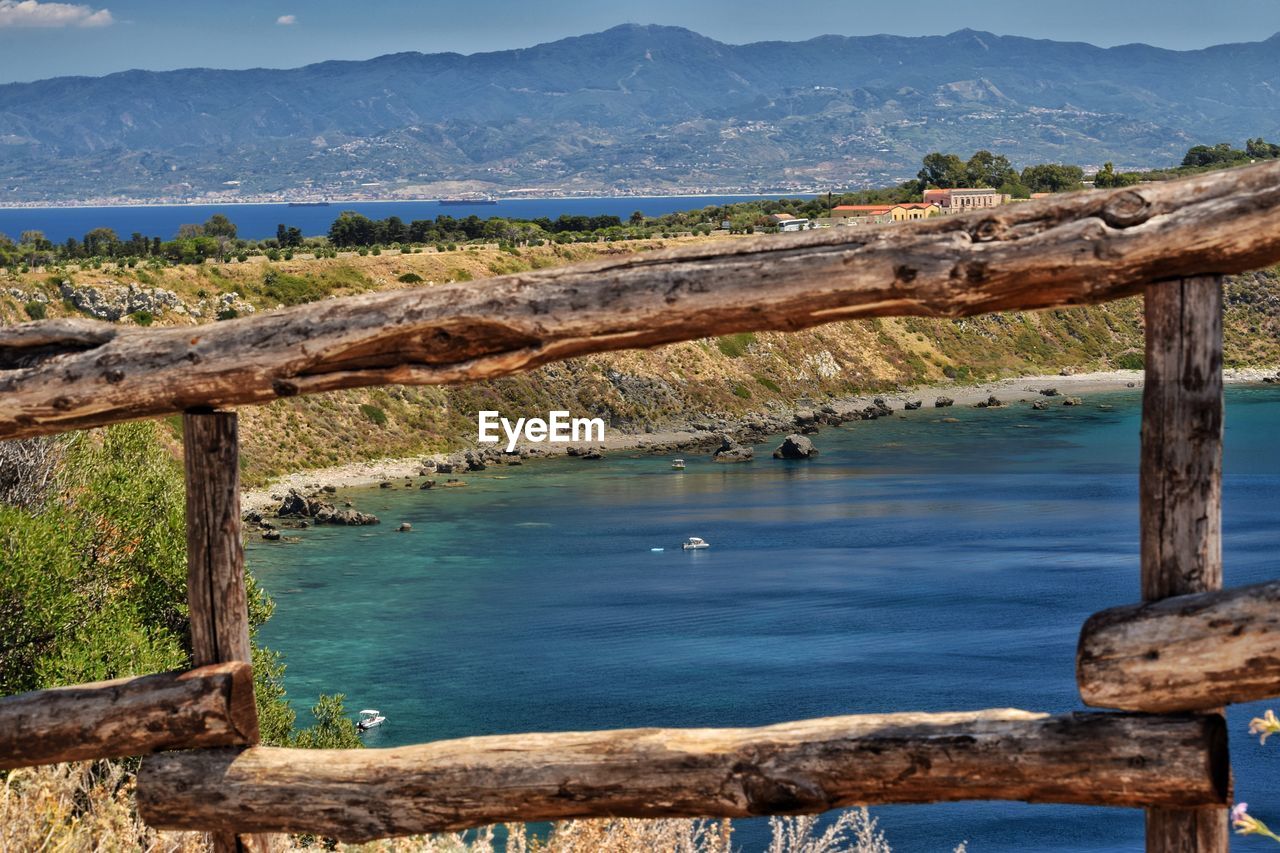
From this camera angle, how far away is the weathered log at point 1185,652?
14.5 ft

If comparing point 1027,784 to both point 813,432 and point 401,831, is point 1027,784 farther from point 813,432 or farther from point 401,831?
point 813,432

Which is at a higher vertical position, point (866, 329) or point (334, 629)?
point (866, 329)

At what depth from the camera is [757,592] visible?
57.2 meters

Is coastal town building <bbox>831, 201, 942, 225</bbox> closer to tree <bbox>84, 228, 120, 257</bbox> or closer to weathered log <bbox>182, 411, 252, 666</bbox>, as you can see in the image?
tree <bbox>84, 228, 120, 257</bbox>

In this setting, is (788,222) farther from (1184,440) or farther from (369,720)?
(1184,440)

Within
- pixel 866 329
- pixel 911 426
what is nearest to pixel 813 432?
pixel 911 426

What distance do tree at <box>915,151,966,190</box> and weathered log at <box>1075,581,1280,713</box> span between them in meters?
158

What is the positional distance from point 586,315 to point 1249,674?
2.37 meters

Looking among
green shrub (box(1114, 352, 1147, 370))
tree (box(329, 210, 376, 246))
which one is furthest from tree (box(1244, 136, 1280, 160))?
tree (box(329, 210, 376, 246))

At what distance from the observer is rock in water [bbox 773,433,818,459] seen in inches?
3290

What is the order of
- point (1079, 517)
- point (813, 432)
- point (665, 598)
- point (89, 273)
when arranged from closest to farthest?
point (665, 598) < point (1079, 517) < point (89, 273) < point (813, 432)

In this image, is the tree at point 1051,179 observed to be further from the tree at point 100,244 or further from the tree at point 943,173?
the tree at point 100,244

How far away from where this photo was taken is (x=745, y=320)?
5.07 metres

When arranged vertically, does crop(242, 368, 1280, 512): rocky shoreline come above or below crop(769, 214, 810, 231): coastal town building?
below
